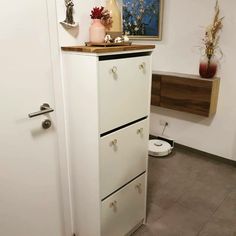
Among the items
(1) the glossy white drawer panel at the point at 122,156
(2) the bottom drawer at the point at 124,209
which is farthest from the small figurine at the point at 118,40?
(2) the bottom drawer at the point at 124,209

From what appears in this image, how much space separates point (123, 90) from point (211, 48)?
1552 mm

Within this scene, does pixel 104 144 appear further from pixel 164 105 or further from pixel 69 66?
pixel 164 105

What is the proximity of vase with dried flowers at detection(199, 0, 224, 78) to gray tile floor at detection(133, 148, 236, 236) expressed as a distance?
1.03 meters

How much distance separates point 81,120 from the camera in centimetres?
134

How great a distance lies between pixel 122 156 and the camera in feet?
4.85

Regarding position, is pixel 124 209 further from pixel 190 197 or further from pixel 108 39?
pixel 108 39

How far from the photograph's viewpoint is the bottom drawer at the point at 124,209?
1.50 m

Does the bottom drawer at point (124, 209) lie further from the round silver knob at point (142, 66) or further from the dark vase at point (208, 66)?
the dark vase at point (208, 66)

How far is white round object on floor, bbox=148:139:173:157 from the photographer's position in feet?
9.66

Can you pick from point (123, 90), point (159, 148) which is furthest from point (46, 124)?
point (159, 148)

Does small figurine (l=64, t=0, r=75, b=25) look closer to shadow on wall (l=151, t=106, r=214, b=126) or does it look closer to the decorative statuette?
the decorative statuette

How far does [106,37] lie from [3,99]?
25.3 inches

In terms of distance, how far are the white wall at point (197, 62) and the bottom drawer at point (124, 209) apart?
142 cm

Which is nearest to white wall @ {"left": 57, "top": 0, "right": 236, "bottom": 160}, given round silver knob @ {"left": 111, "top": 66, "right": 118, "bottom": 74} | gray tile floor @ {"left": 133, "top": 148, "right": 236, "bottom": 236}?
gray tile floor @ {"left": 133, "top": 148, "right": 236, "bottom": 236}
